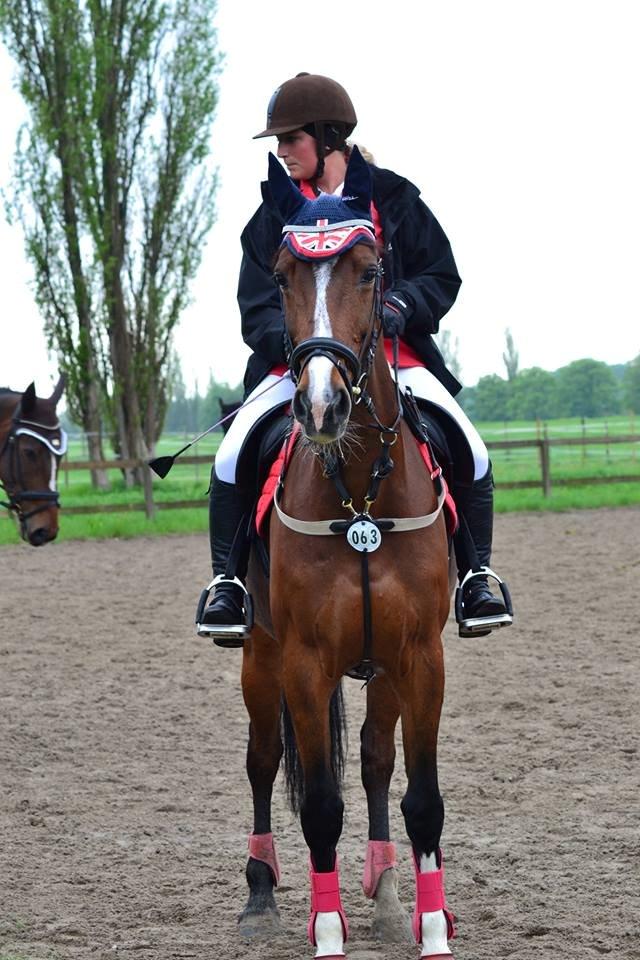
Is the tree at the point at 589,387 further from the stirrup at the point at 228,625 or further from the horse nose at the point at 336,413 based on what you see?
the horse nose at the point at 336,413

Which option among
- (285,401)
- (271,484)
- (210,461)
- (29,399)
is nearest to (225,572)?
(271,484)

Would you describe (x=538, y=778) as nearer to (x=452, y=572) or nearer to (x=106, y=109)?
(x=452, y=572)

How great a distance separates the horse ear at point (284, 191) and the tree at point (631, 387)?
Result: 51900mm

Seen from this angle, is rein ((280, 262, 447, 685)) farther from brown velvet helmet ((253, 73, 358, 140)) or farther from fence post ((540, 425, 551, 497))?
fence post ((540, 425, 551, 497))

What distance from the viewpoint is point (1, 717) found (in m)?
7.53

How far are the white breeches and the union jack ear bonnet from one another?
2.71 feet

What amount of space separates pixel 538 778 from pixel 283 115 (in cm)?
344

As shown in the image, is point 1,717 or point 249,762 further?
point 1,717

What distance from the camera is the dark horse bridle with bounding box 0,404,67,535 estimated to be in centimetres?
991

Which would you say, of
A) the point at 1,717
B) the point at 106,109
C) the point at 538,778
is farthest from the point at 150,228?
the point at 538,778

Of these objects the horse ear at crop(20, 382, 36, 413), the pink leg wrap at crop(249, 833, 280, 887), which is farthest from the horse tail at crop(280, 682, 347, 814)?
the horse ear at crop(20, 382, 36, 413)

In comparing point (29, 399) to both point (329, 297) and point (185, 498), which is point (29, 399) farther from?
point (185, 498)

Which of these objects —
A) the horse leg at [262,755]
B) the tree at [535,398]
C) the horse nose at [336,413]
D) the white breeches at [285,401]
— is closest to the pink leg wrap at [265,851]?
the horse leg at [262,755]

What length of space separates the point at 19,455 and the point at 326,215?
280 inches
